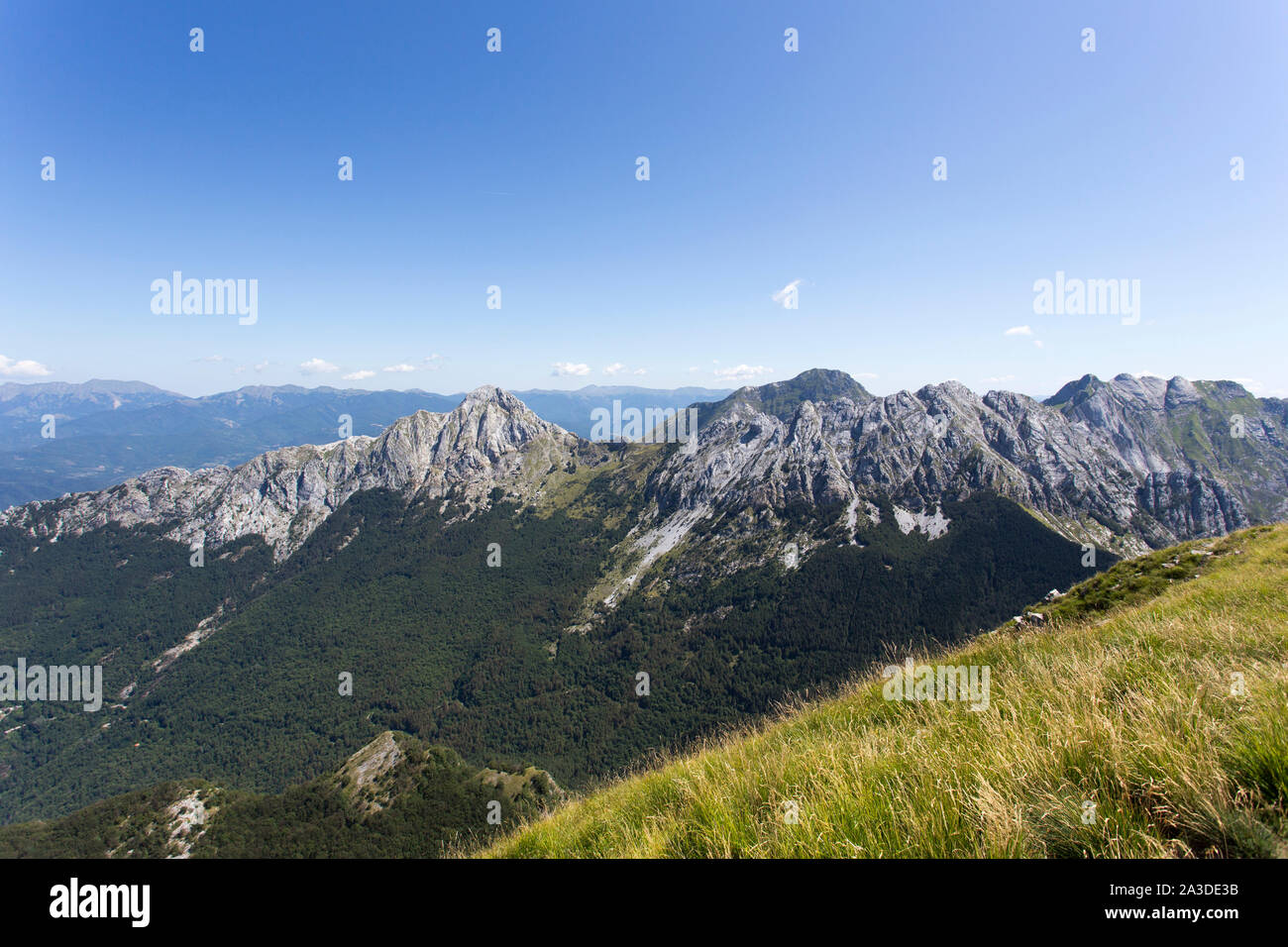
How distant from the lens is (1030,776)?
3773 mm

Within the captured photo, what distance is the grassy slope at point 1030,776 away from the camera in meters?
3.11

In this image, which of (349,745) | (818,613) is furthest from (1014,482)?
(349,745)

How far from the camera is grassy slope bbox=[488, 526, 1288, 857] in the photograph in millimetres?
3111
